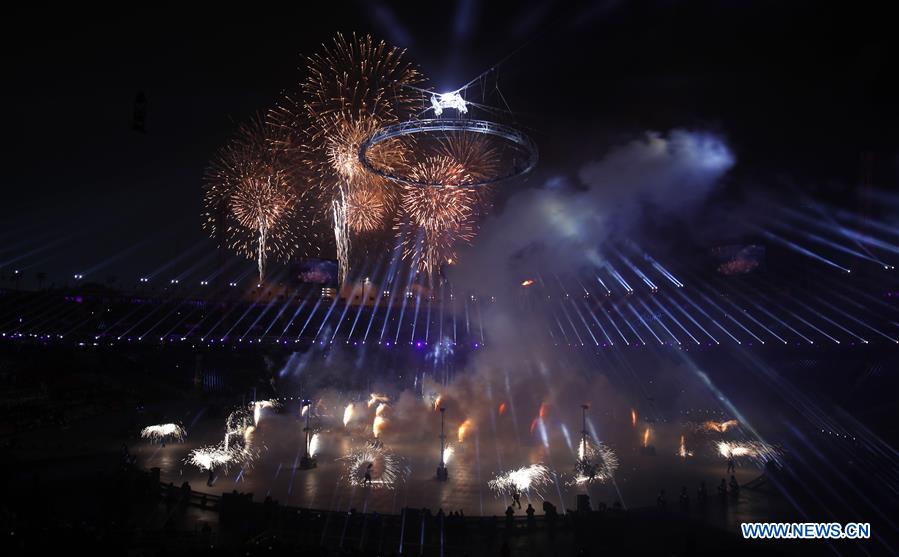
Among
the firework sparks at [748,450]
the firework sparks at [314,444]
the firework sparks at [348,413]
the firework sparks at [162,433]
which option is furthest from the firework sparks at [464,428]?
the firework sparks at [162,433]

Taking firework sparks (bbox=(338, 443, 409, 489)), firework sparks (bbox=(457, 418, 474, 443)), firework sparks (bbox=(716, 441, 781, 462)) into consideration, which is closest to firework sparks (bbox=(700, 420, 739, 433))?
firework sparks (bbox=(716, 441, 781, 462))

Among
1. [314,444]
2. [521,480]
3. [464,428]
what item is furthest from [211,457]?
[521,480]

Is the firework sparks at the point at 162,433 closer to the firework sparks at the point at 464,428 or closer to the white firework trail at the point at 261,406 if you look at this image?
the white firework trail at the point at 261,406

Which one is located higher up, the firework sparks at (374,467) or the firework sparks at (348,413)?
the firework sparks at (348,413)

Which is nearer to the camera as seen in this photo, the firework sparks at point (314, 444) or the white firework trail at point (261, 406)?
the firework sparks at point (314, 444)

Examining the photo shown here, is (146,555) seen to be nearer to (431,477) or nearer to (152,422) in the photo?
(431,477)

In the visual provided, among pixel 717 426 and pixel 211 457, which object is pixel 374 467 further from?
pixel 717 426

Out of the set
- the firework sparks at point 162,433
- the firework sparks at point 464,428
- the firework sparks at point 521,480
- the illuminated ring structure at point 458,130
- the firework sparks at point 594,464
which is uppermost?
the illuminated ring structure at point 458,130

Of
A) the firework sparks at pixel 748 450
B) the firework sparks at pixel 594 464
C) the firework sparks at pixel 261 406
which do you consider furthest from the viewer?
the firework sparks at pixel 261 406
